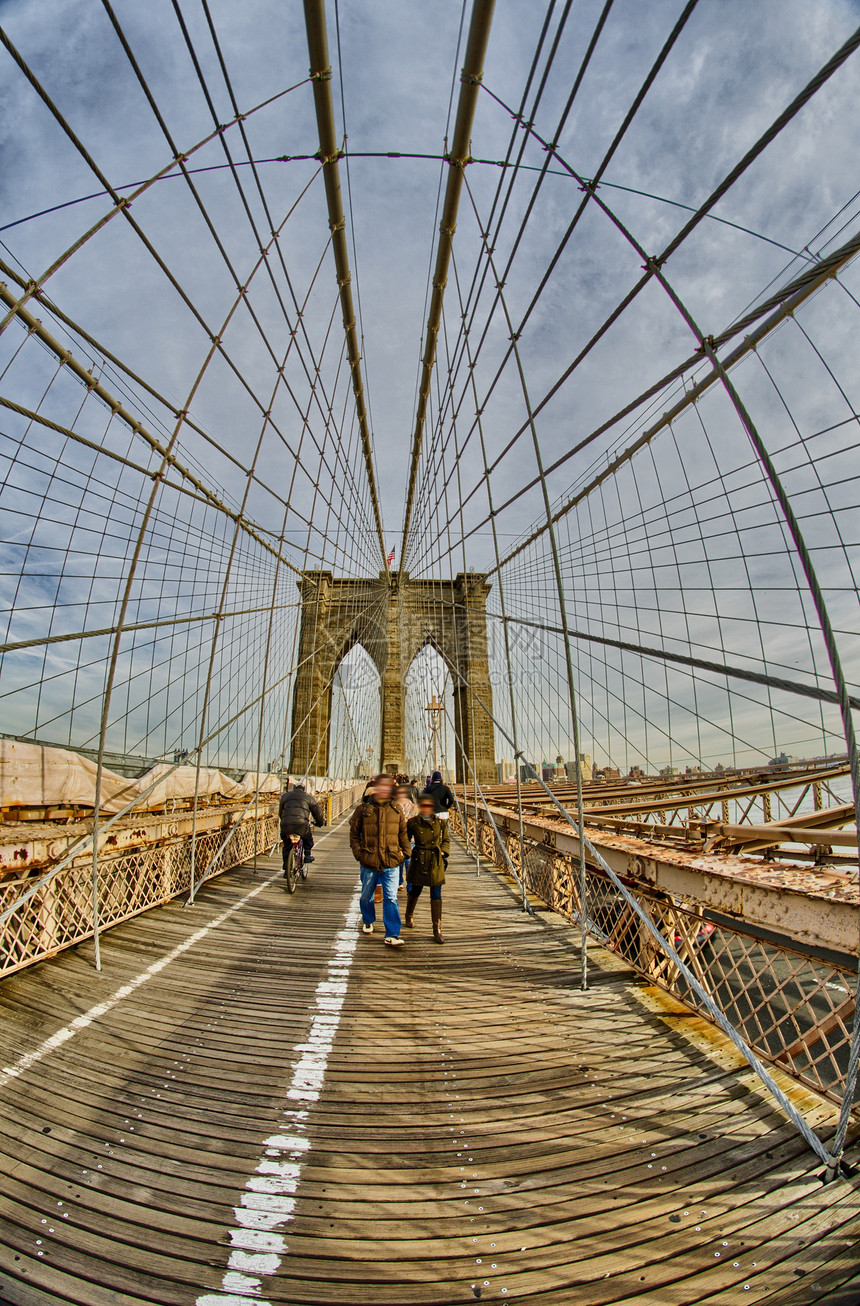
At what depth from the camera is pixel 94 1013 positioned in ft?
9.48

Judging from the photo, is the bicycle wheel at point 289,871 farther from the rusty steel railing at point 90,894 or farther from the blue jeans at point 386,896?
the blue jeans at point 386,896

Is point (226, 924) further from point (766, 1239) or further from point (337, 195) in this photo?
point (337, 195)

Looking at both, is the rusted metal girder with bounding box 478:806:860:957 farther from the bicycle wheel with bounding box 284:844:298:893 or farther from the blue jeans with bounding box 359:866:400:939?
the bicycle wheel with bounding box 284:844:298:893

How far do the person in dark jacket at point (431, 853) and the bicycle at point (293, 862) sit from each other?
207 cm

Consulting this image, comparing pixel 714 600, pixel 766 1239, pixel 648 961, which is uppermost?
pixel 714 600

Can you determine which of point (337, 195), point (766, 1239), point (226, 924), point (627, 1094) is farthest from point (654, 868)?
point (337, 195)

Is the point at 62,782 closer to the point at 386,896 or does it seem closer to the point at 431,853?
the point at 386,896

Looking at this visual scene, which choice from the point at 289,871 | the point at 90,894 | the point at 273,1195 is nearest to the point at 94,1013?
the point at 90,894

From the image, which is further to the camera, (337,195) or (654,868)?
(337,195)

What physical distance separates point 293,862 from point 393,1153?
16.0 feet

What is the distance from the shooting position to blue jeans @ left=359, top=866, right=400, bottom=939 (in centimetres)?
404

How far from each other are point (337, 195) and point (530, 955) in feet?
31.4

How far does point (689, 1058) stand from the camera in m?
2.36

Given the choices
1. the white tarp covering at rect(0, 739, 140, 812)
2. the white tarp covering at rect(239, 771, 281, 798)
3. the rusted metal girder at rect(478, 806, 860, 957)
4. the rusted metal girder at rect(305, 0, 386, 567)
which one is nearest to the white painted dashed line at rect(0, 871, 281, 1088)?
the white tarp covering at rect(0, 739, 140, 812)
